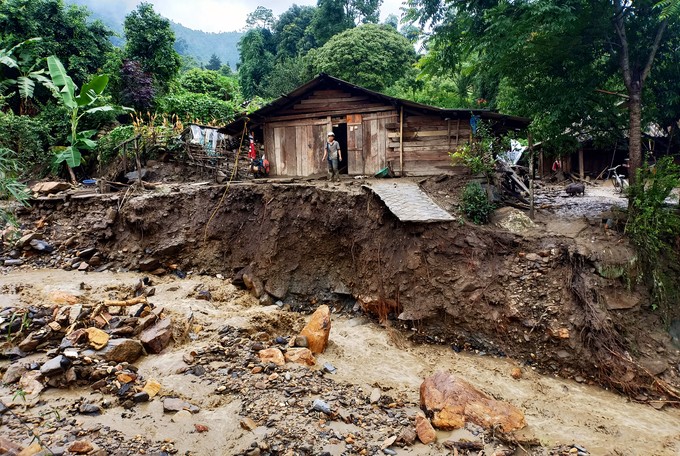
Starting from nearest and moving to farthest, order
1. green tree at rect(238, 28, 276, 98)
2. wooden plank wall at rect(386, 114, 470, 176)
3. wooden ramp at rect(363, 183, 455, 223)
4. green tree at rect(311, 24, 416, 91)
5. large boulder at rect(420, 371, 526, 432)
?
large boulder at rect(420, 371, 526, 432)
wooden ramp at rect(363, 183, 455, 223)
wooden plank wall at rect(386, 114, 470, 176)
green tree at rect(311, 24, 416, 91)
green tree at rect(238, 28, 276, 98)

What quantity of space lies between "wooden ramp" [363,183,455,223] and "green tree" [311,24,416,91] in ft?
45.4

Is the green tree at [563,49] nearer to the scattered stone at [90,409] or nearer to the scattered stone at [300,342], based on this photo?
the scattered stone at [300,342]

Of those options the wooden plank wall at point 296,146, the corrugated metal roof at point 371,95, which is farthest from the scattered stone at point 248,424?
the corrugated metal roof at point 371,95

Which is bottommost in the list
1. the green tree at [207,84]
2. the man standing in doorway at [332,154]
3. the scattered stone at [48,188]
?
the scattered stone at [48,188]

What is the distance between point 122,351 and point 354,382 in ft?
14.1

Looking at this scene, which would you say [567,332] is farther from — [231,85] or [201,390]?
[231,85]

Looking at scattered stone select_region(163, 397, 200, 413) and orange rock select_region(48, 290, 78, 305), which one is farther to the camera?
orange rock select_region(48, 290, 78, 305)

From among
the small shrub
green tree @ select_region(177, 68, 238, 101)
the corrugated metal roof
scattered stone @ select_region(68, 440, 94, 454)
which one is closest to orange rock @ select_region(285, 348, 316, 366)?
scattered stone @ select_region(68, 440, 94, 454)

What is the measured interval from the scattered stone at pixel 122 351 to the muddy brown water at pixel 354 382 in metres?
0.21

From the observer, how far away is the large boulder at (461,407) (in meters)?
5.97

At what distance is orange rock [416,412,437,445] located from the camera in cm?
564

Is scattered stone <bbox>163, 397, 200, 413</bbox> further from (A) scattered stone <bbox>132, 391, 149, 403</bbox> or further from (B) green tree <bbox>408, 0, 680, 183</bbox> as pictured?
(B) green tree <bbox>408, 0, 680, 183</bbox>

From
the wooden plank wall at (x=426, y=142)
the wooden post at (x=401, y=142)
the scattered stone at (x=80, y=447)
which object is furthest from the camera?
the wooden post at (x=401, y=142)

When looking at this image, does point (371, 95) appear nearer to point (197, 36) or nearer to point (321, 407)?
point (321, 407)
